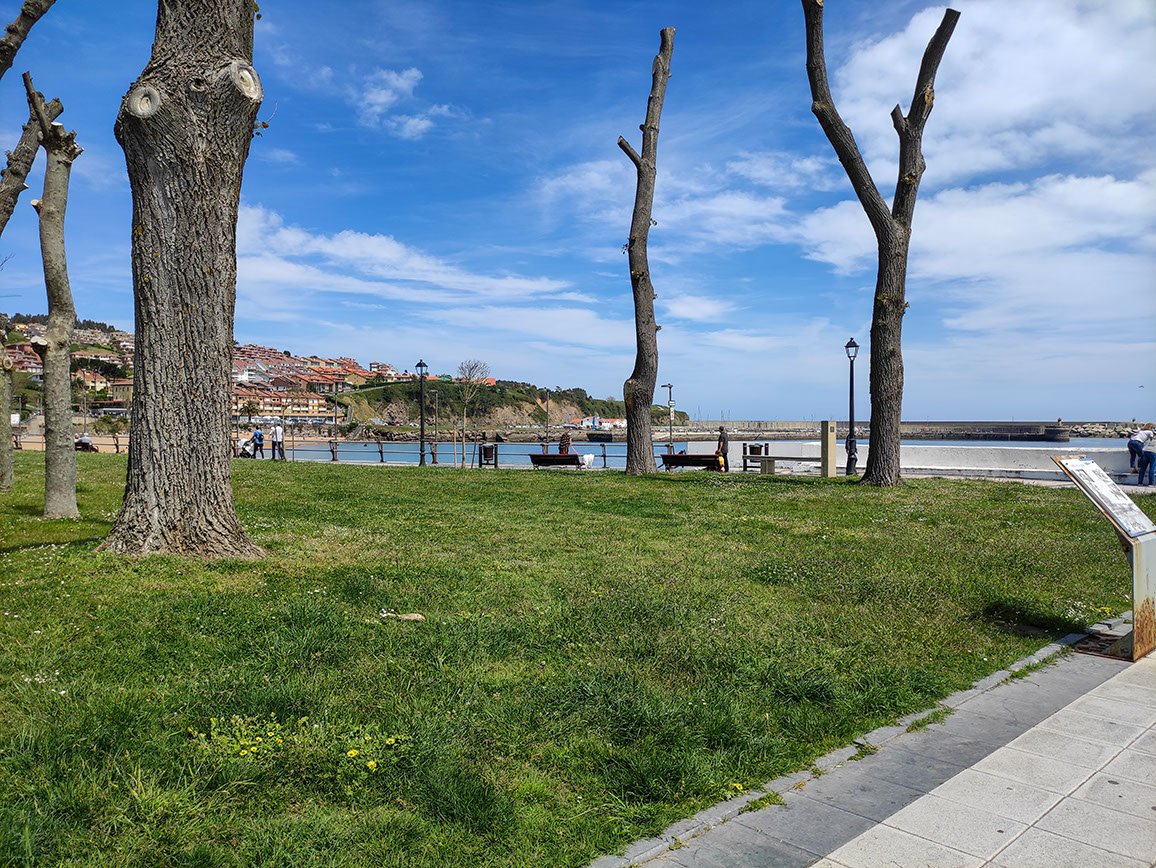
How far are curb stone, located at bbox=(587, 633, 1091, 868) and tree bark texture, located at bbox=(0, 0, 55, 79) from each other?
797cm

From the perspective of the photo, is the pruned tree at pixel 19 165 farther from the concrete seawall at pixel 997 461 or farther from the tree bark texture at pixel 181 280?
the concrete seawall at pixel 997 461

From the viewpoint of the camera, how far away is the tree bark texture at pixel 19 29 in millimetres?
6371

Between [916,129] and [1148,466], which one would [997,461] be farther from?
[916,129]

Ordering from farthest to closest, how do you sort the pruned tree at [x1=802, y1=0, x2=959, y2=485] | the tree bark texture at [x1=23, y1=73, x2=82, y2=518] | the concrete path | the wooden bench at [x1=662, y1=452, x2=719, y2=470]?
the wooden bench at [x1=662, y1=452, x2=719, y2=470]
the pruned tree at [x1=802, y1=0, x2=959, y2=485]
the tree bark texture at [x1=23, y1=73, x2=82, y2=518]
the concrete path

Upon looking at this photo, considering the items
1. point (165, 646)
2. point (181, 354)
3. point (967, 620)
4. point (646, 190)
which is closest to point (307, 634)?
point (165, 646)

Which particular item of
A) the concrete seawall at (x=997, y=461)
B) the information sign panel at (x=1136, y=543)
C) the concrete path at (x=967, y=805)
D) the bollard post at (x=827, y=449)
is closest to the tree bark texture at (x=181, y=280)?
the concrete path at (x=967, y=805)

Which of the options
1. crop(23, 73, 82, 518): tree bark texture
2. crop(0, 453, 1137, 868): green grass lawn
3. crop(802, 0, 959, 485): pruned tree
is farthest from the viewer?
crop(802, 0, 959, 485): pruned tree

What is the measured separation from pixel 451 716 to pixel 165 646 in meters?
1.88

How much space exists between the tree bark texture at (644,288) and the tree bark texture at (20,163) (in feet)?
39.7

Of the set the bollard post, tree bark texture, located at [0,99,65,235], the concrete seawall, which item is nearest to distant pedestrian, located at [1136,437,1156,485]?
the concrete seawall

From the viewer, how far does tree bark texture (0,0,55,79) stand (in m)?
6.37

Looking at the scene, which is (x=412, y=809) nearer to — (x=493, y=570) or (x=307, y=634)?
(x=307, y=634)

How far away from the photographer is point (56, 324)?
32.2ft

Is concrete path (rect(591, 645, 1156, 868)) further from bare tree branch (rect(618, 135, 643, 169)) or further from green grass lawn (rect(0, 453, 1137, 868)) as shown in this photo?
bare tree branch (rect(618, 135, 643, 169))
